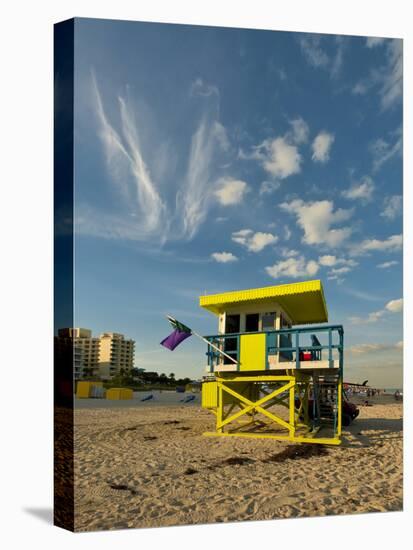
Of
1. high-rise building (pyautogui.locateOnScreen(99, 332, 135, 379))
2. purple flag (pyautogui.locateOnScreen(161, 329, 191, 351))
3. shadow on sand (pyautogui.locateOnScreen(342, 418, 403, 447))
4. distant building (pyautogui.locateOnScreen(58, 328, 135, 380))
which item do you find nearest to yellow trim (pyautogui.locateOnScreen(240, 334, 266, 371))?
purple flag (pyautogui.locateOnScreen(161, 329, 191, 351))

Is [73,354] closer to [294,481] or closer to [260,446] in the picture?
[294,481]

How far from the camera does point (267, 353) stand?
1365 cm

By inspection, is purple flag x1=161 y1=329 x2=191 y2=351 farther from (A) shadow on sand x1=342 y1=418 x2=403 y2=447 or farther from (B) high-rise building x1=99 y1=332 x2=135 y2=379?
(B) high-rise building x1=99 y1=332 x2=135 y2=379

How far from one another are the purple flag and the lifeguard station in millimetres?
1384

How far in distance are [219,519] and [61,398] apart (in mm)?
3341

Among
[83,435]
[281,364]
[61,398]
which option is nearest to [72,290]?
[61,398]

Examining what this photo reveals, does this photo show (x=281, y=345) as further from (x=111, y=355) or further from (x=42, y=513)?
(x=111, y=355)

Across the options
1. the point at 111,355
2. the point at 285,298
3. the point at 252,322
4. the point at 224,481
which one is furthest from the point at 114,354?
the point at 224,481

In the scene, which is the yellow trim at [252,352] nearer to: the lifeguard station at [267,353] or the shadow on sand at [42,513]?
the lifeguard station at [267,353]

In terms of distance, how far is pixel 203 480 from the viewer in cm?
965

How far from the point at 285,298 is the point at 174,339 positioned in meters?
3.84

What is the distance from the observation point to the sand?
7.93 metres

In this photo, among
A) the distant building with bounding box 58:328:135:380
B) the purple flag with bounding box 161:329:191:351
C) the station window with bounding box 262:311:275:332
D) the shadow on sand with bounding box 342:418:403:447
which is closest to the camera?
the purple flag with bounding box 161:329:191:351

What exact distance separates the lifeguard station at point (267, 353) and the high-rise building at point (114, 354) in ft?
247
